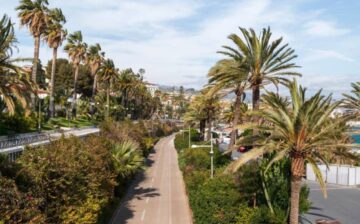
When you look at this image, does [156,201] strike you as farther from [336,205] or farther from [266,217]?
[266,217]

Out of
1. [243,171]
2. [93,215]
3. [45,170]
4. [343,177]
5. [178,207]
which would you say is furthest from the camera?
[343,177]

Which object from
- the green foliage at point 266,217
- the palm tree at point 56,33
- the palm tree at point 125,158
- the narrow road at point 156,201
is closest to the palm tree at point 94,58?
the palm tree at point 56,33

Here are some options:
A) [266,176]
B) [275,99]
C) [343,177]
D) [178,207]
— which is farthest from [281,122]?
[343,177]

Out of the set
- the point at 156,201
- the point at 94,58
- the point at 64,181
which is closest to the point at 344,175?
the point at 156,201

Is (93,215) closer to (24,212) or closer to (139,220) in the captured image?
(24,212)

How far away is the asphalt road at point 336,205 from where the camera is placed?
93.1 feet

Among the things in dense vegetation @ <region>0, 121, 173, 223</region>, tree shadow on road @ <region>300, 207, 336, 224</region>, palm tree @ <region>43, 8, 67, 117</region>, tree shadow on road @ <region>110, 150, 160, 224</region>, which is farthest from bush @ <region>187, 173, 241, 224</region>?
palm tree @ <region>43, 8, 67, 117</region>

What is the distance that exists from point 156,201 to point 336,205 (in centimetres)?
1501

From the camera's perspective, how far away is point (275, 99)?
1786 centimetres

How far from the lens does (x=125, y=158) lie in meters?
33.0

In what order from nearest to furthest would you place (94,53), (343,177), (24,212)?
(24,212)
(343,177)
(94,53)

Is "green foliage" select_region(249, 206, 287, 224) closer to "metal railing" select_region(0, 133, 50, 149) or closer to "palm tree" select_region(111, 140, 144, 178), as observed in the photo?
"palm tree" select_region(111, 140, 144, 178)

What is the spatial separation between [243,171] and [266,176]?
235cm

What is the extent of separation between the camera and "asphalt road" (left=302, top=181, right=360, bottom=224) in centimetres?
2838
